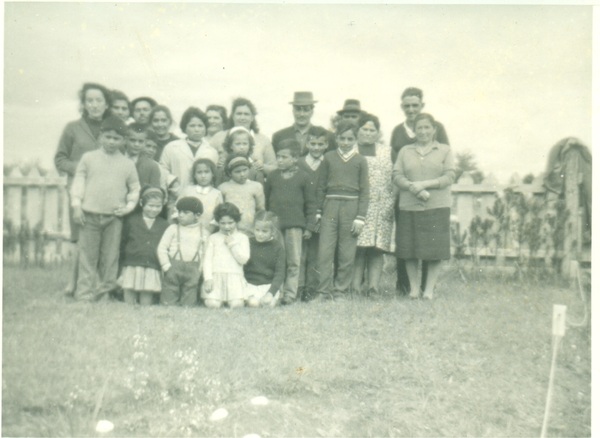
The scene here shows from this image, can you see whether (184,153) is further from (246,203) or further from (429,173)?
(429,173)

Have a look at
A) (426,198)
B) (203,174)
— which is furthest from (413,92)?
(203,174)

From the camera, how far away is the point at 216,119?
395 centimetres

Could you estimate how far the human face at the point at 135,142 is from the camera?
376cm

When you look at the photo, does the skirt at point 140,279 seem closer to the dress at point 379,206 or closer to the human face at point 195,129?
the human face at point 195,129

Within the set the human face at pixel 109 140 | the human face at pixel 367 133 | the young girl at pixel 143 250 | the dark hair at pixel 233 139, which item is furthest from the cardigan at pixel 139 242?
the human face at pixel 367 133

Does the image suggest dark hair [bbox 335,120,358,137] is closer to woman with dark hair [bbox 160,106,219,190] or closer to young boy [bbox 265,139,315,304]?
young boy [bbox 265,139,315,304]

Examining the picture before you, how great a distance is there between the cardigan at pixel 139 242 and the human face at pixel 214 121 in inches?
26.1

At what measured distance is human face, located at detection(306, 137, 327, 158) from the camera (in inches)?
155

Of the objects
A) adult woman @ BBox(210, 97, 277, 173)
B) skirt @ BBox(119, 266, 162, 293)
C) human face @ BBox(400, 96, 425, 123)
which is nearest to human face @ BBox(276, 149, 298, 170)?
adult woman @ BBox(210, 97, 277, 173)

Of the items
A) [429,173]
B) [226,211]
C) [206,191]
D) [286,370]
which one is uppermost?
[429,173]

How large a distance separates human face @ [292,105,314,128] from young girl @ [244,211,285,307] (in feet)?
1.83

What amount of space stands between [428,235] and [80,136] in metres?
1.90

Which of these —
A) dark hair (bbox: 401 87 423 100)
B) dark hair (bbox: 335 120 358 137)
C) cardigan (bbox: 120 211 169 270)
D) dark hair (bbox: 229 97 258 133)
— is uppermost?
dark hair (bbox: 401 87 423 100)

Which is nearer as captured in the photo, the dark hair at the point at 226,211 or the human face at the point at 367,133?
the dark hair at the point at 226,211
